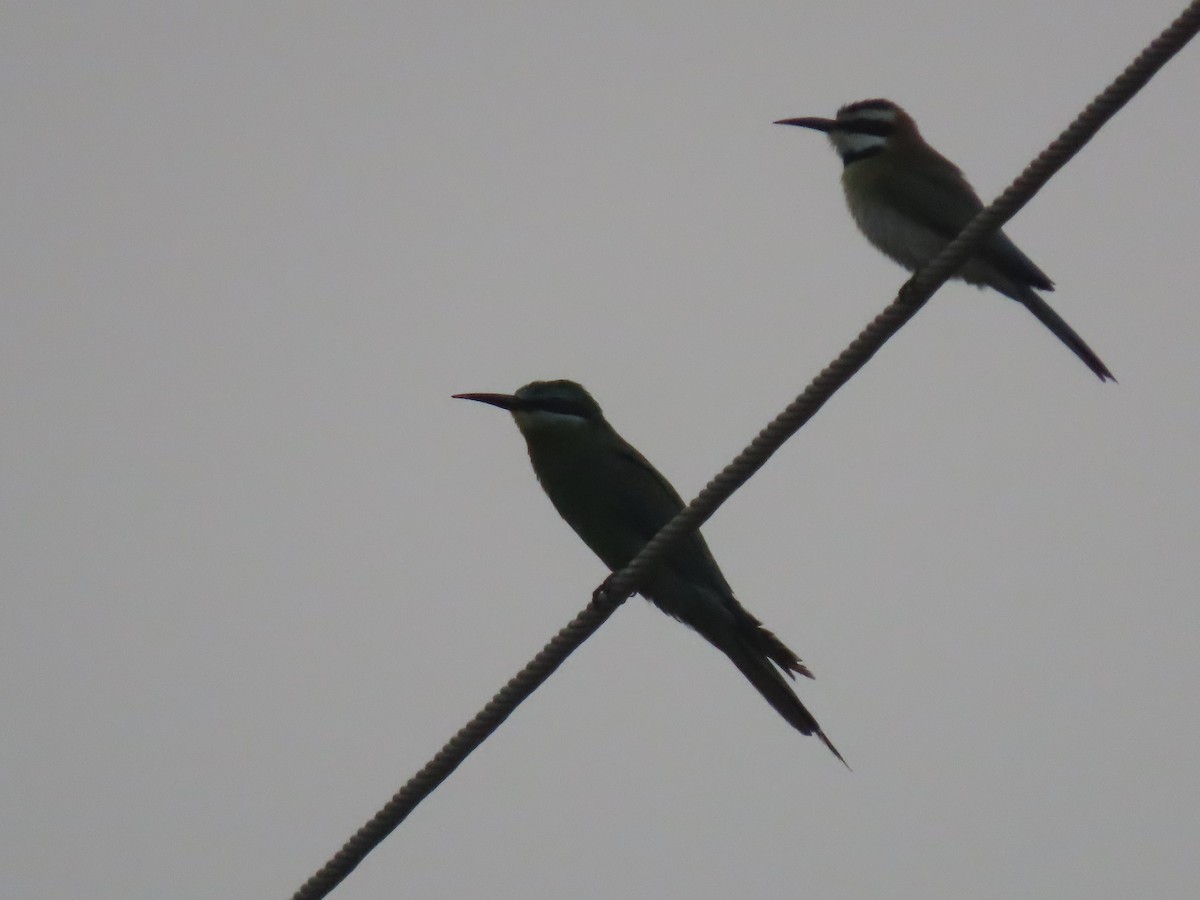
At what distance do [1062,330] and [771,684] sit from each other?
4.40 feet

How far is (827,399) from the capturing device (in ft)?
8.84

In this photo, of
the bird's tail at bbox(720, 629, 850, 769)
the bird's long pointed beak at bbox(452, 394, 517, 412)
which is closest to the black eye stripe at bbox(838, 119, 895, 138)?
the bird's long pointed beak at bbox(452, 394, 517, 412)

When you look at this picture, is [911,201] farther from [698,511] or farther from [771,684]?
Result: [698,511]

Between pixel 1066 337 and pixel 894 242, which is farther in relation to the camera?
pixel 894 242

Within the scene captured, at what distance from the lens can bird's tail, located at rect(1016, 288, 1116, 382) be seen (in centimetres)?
414

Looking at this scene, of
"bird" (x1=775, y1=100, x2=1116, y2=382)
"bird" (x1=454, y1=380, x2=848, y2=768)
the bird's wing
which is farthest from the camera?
the bird's wing

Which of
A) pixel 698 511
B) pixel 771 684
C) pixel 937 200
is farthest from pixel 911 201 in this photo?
pixel 698 511

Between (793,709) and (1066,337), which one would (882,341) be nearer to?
(793,709)

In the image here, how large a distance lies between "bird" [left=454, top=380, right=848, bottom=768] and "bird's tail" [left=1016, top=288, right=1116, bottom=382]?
1154 millimetres

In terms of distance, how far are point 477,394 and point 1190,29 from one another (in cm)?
245

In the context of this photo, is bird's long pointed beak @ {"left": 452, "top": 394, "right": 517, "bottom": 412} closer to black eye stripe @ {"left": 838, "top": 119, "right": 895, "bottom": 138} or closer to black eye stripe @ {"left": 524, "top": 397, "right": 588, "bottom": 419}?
black eye stripe @ {"left": 524, "top": 397, "right": 588, "bottom": 419}

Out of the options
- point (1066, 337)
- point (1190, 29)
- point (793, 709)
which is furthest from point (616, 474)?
point (1190, 29)

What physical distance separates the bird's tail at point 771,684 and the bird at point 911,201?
1292 millimetres

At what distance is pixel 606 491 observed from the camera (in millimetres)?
4477
